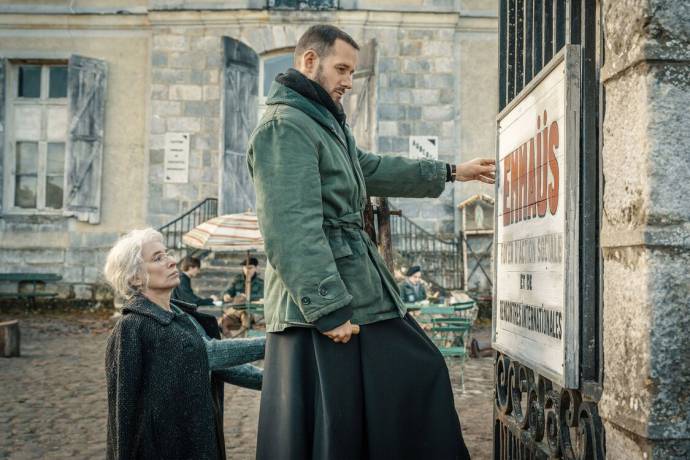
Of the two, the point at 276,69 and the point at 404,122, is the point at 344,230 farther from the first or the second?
the point at 276,69

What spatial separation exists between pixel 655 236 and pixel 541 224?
0.73 m

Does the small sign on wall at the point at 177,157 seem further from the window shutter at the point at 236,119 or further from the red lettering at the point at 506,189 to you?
the red lettering at the point at 506,189

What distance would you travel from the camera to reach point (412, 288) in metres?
9.75

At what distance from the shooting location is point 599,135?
2344mm

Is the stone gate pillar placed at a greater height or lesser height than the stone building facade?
lesser

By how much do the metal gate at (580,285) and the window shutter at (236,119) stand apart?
10258 millimetres

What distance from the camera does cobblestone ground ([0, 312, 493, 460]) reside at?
4.92 meters

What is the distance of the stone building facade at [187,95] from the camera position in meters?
13.4

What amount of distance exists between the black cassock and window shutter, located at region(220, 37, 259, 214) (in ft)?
34.9

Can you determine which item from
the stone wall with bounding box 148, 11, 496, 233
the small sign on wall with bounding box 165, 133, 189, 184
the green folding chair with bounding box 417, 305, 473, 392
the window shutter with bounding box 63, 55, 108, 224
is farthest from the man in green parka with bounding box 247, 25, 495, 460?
the window shutter with bounding box 63, 55, 108, 224

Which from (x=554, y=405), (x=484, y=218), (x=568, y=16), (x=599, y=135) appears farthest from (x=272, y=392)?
(x=484, y=218)

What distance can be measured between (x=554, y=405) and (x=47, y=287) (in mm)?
12601

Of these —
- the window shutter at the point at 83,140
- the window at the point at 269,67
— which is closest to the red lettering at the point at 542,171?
the window at the point at 269,67

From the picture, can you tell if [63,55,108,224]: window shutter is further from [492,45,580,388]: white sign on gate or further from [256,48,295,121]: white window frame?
[492,45,580,388]: white sign on gate
